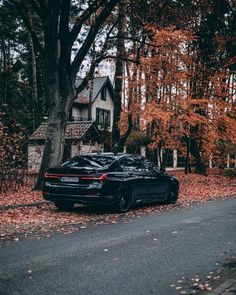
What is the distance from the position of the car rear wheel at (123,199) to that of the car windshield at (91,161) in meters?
0.83

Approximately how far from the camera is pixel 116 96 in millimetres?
26484

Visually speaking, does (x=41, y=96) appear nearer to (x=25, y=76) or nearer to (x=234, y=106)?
(x=25, y=76)

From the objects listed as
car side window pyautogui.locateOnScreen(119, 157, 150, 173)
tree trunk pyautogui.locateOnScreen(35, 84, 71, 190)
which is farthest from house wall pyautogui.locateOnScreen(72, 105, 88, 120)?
car side window pyautogui.locateOnScreen(119, 157, 150, 173)

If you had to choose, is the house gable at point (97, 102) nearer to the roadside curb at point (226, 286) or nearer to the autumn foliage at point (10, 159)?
the autumn foliage at point (10, 159)

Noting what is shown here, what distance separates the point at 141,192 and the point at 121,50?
1221 centimetres

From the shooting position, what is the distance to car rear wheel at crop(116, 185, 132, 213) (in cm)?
1227

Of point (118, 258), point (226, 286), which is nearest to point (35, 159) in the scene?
point (118, 258)

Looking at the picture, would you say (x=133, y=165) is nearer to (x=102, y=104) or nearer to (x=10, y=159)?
(x=10, y=159)

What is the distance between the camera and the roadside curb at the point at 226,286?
16.7 feet

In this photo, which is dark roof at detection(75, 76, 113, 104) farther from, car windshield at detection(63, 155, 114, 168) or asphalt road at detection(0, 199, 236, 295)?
asphalt road at detection(0, 199, 236, 295)

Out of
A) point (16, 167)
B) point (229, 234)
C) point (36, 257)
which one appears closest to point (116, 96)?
point (16, 167)

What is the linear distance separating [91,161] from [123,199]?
1411mm

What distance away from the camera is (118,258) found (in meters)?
7.02

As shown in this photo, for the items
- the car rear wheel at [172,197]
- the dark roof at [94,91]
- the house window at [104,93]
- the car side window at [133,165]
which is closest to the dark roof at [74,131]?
the dark roof at [94,91]
